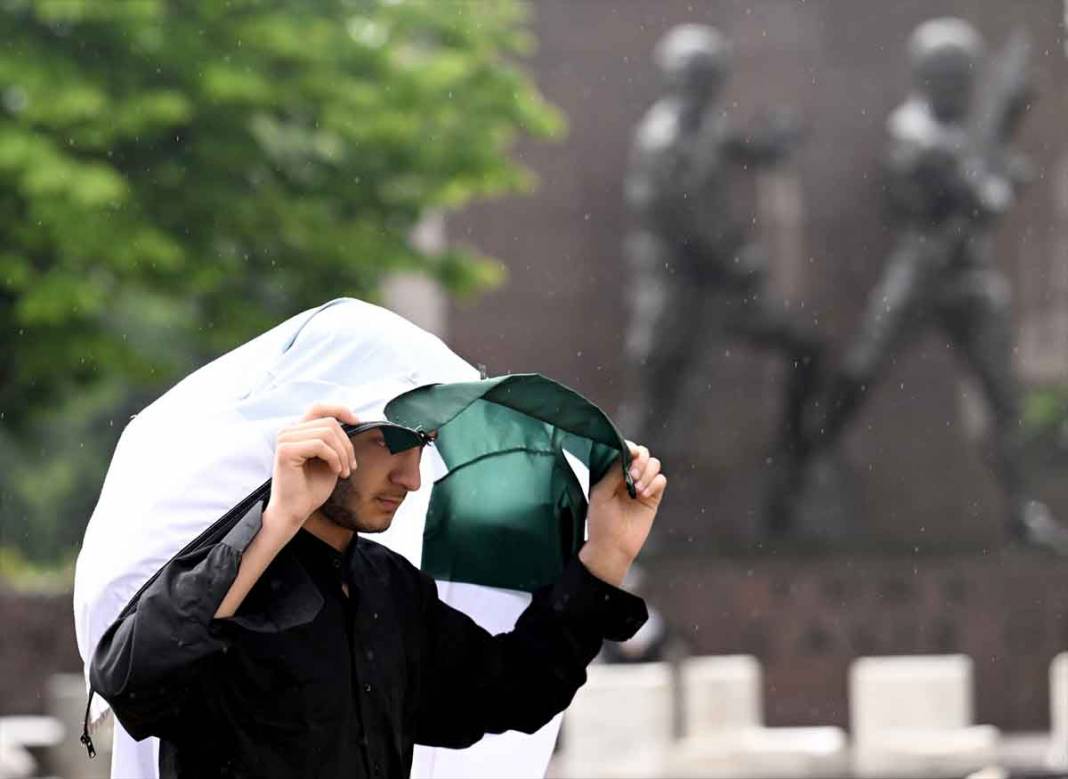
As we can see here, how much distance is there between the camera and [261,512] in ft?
9.48

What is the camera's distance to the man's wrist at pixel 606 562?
329cm

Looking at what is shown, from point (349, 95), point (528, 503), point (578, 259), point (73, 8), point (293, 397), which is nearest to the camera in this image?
point (293, 397)

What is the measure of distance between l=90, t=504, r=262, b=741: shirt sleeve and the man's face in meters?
0.18

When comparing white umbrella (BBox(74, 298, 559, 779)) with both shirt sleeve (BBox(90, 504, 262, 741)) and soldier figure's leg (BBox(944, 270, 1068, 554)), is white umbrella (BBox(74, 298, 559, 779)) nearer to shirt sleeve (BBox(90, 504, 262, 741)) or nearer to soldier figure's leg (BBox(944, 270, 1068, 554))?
shirt sleeve (BBox(90, 504, 262, 741))

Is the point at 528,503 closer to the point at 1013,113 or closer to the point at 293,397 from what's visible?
the point at 293,397

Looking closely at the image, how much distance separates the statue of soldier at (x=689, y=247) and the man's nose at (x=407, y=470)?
12552 mm

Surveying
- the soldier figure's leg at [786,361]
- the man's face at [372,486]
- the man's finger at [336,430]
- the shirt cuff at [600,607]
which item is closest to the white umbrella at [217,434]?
the man's face at [372,486]

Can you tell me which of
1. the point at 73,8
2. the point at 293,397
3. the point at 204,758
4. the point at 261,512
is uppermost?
the point at 73,8

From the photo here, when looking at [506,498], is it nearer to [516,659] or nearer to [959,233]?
[516,659]

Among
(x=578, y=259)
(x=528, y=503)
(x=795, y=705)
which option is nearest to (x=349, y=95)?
(x=578, y=259)

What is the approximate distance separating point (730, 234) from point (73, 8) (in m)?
5.14

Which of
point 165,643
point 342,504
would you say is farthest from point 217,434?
point 165,643

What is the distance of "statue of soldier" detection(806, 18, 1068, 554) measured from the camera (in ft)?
49.6

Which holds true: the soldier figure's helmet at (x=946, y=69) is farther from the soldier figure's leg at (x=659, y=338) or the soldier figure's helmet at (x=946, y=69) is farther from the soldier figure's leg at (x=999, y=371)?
the soldier figure's leg at (x=659, y=338)
